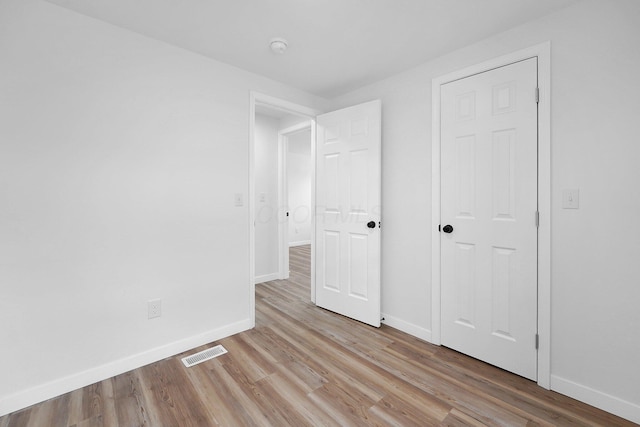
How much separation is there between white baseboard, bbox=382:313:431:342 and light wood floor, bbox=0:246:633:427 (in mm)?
86

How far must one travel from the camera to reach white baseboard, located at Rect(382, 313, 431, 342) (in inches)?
96.3

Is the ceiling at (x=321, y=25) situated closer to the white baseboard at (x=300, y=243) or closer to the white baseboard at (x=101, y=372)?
the white baseboard at (x=101, y=372)

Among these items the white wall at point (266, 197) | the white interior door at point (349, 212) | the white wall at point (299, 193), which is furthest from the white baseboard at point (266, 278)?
the white wall at point (299, 193)

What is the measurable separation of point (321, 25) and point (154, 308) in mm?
2405

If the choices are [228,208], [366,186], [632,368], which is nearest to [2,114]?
[228,208]

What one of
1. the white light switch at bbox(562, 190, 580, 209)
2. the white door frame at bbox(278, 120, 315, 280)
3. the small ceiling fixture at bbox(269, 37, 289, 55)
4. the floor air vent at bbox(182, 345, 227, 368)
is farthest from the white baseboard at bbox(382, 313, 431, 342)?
the small ceiling fixture at bbox(269, 37, 289, 55)

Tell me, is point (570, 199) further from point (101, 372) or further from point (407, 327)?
point (101, 372)

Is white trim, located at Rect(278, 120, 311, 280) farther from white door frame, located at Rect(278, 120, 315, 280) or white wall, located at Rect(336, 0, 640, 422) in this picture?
white wall, located at Rect(336, 0, 640, 422)

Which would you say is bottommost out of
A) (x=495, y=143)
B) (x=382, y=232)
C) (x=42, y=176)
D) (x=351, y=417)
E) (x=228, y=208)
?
(x=351, y=417)

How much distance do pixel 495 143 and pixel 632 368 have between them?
5.03 ft

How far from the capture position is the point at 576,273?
1.72m

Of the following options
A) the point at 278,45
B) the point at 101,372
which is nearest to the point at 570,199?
the point at 278,45

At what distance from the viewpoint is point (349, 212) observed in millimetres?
2891

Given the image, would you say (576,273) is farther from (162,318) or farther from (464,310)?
(162,318)
